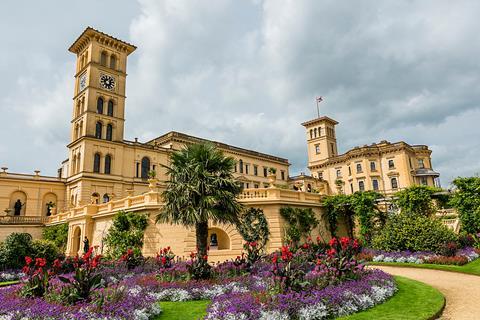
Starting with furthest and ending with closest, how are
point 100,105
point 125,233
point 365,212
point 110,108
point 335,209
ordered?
1. point 110,108
2. point 100,105
3. point 335,209
4. point 365,212
5. point 125,233

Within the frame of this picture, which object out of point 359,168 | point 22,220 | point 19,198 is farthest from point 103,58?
point 359,168

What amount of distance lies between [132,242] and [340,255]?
16376mm

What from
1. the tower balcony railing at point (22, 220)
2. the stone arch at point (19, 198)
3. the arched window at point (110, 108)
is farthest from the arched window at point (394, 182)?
the stone arch at point (19, 198)

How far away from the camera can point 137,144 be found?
49.6m

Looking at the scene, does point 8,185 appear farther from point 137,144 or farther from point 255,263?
point 255,263

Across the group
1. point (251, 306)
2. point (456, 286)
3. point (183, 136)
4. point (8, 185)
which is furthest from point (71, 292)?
point (183, 136)

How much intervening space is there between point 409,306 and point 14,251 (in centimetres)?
2331

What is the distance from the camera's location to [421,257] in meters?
19.3

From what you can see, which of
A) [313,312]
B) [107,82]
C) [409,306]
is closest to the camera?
[313,312]

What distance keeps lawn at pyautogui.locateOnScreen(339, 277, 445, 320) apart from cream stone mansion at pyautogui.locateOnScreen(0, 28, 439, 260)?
12.3 meters

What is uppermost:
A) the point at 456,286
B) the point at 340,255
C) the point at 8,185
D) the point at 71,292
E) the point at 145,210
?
the point at 8,185

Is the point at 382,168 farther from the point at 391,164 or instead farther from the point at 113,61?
the point at 113,61

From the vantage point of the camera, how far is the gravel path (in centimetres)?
937

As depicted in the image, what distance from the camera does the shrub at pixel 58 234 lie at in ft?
117
